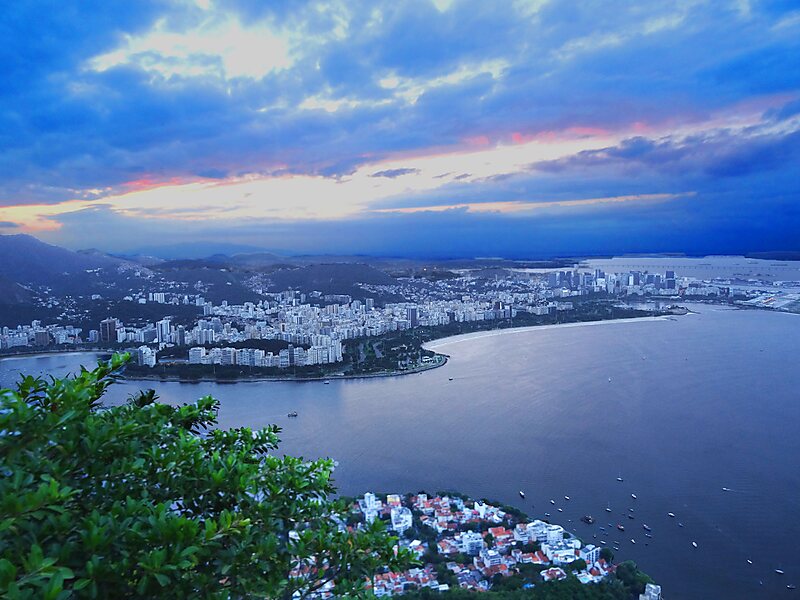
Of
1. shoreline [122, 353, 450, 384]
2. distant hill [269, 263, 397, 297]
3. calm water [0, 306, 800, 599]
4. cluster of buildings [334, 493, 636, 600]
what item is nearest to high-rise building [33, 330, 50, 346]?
calm water [0, 306, 800, 599]

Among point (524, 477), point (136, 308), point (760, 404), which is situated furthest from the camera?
point (136, 308)

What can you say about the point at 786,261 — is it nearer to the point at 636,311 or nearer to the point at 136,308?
the point at 636,311

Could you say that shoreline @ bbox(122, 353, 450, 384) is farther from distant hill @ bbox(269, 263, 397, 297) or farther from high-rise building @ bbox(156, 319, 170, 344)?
distant hill @ bbox(269, 263, 397, 297)

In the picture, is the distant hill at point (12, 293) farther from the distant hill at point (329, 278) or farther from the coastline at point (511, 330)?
the coastline at point (511, 330)

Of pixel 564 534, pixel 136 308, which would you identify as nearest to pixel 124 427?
pixel 564 534

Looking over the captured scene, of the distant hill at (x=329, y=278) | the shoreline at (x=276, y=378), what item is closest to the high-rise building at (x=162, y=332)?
the shoreline at (x=276, y=378)
